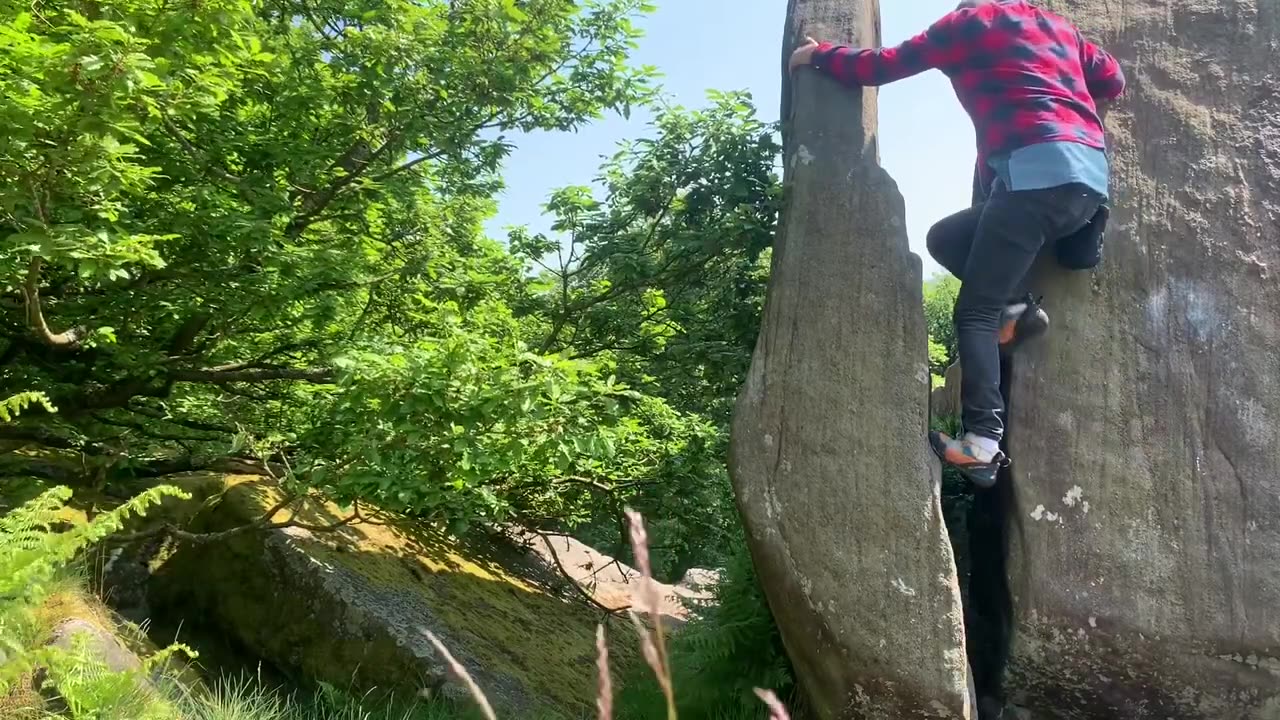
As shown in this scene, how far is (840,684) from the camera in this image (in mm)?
3781

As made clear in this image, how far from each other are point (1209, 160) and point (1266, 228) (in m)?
0.49

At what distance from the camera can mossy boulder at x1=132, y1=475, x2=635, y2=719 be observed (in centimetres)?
546

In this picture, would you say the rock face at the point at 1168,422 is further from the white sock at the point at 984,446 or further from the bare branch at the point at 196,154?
the bare branch at the point at 196,154

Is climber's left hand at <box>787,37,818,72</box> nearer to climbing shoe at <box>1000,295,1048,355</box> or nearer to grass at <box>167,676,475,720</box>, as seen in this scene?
climbing shoe at <box>1000,295,1048,355</box>

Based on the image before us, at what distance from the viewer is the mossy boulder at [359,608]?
5465 mm

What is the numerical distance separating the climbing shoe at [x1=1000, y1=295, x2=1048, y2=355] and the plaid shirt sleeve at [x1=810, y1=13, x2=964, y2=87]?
1371mm

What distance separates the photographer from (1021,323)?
4.24m

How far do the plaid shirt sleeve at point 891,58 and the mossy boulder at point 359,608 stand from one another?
4379mm

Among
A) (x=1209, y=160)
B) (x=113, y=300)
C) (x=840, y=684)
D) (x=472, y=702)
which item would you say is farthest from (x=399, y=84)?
(x=1209, y=160)

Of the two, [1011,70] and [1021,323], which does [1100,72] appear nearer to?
[1011,70]

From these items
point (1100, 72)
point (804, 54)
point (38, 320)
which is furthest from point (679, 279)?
point (38, 320)

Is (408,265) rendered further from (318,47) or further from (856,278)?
(856,278)

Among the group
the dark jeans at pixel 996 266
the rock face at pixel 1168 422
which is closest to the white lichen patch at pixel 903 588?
the rock face at pixel 1168 422

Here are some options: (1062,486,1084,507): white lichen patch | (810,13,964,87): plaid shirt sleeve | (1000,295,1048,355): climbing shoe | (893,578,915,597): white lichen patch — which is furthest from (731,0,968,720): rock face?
(1062,486,1084,507): white lichen patch
